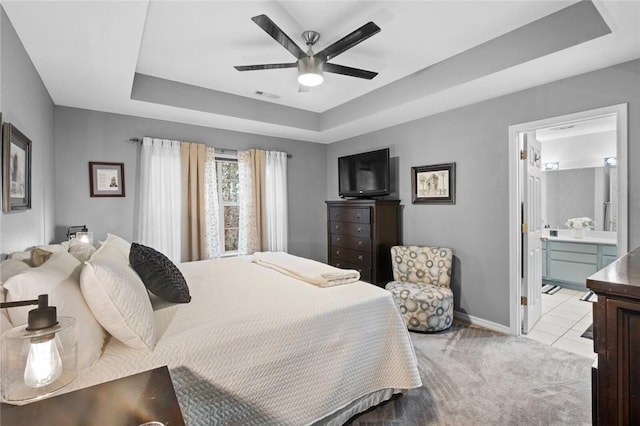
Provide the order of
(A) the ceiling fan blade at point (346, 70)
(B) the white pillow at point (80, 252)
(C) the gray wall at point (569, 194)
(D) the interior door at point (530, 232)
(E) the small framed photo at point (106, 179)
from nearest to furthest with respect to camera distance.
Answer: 1. (B) the white pillow at point (80, 252)
2. (A) the ceiling fan blade at point (346, 70)
3. (D) the interior door at point (530, 232)
4. (E) the small framed photo at point (106, 179)
5. (C) the gray wall at point (569, 194)

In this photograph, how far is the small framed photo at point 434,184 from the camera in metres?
3.63

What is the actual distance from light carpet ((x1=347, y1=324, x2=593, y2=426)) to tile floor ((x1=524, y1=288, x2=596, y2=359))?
0.20m

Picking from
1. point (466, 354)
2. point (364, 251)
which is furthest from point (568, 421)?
point (364, 251)

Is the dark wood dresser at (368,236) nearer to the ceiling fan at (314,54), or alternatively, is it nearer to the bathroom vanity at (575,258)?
the ceiling fan at (314,54)

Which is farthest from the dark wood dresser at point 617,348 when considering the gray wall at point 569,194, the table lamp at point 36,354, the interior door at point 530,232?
the gray wall at point 569,194

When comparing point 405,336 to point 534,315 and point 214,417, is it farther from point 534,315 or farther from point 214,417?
point 534,315

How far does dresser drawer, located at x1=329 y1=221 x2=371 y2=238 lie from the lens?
403 centimetres

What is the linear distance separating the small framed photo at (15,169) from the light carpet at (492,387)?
90.6 inches

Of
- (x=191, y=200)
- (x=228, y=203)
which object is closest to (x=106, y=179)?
(x=191, y=200)

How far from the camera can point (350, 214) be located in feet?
14.0

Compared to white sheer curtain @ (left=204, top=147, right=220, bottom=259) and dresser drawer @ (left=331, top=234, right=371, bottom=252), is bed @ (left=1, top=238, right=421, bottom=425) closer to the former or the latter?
dresser drawer @ (left=331, top=234, right=371, bottom=252)

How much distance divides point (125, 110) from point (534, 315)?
505 cm

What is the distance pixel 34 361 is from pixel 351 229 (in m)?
3.59

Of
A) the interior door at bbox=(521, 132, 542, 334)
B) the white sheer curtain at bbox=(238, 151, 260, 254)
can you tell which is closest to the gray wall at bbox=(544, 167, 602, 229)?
the interior door at bbox=(521, 132, 542, 334)
